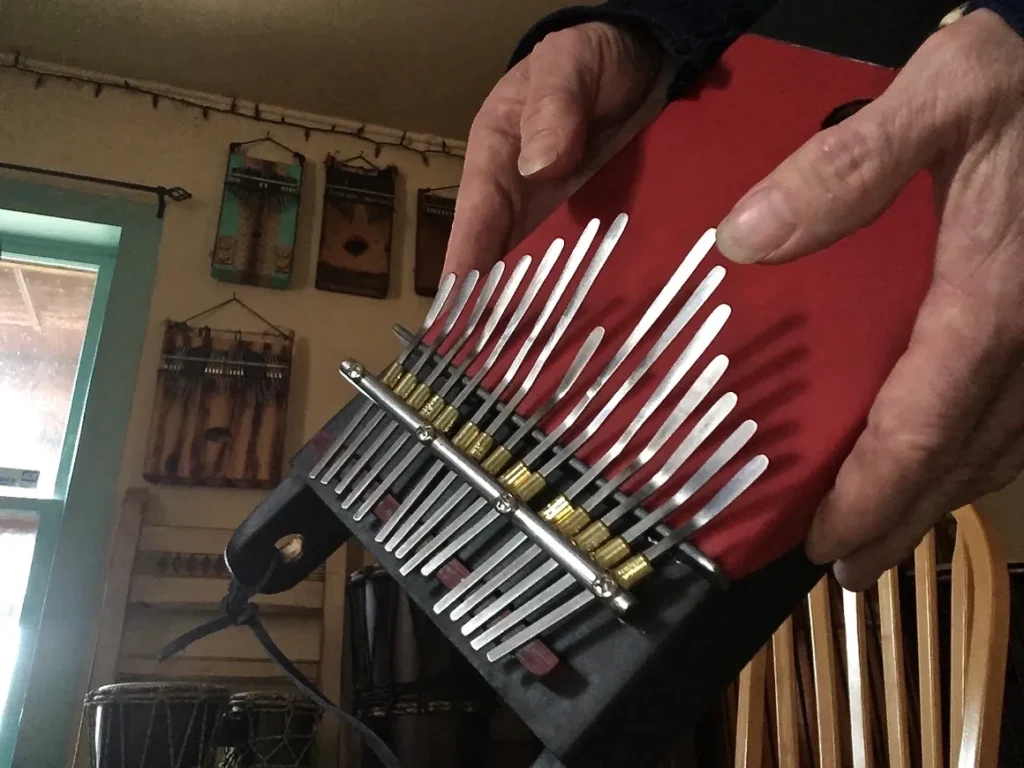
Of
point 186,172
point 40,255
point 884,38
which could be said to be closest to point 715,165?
point 884,38

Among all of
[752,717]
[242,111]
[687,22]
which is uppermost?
[242,111]

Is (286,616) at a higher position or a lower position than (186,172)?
lower

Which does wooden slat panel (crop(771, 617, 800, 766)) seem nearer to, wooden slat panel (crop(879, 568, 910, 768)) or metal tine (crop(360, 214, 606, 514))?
wooden slat panel (crop(879, 568, 910, 768))

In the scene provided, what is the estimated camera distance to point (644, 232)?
0.48m

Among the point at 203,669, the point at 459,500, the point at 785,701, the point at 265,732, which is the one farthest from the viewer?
the point at 203,669

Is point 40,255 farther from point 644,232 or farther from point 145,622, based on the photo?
point 644,232

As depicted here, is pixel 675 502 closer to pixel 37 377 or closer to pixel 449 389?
pixel 449 389

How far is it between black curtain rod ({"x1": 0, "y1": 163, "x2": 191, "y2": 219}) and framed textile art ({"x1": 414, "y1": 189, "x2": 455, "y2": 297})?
0.54 m

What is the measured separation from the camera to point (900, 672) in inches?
34.9

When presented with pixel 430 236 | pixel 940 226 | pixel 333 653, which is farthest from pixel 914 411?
pixel 430 236

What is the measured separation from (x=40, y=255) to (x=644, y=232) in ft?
5.91

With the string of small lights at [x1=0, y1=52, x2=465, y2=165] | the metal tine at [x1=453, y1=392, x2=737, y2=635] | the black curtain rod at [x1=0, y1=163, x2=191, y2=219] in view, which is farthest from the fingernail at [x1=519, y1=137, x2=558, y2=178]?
the string of small lights at [x1=0, y1=52, x2=465, y2=165]

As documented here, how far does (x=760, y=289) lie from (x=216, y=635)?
1.34 m

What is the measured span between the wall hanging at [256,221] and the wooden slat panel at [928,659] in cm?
139
